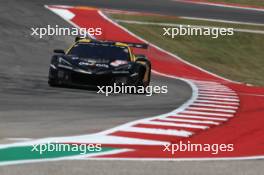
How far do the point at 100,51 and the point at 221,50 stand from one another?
47.3ft

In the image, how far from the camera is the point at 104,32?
2828cm

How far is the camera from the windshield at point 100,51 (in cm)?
1570

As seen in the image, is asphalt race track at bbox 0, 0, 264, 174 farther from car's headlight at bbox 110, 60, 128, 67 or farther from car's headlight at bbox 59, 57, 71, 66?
car's headlight at bbox 110, 60, 128, 67

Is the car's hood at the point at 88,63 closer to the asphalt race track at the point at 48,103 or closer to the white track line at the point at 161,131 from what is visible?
the asphalt race track at the point at 48,103

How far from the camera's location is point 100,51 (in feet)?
52.3

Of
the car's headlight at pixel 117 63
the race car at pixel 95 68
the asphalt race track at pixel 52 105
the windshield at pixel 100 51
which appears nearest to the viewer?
the asphalt race track at pixel 52 105

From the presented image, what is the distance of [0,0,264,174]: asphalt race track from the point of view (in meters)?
6.59

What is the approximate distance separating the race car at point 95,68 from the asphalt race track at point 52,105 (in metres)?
0.28

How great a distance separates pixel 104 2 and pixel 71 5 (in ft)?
9.58

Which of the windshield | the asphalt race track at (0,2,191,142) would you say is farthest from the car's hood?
the asphalt race track at (0,2,191,142)

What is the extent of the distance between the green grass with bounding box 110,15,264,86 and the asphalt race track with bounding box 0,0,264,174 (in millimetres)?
4364

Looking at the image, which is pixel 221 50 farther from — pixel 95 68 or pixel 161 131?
pixel 161 131

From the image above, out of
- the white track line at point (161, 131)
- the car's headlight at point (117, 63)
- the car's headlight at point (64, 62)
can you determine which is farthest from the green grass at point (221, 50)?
the white track line at point (161, 131)

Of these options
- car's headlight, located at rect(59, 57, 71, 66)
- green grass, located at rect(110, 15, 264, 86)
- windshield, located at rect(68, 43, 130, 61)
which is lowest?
green grass, located at rect(110, 15, 264, 86)
